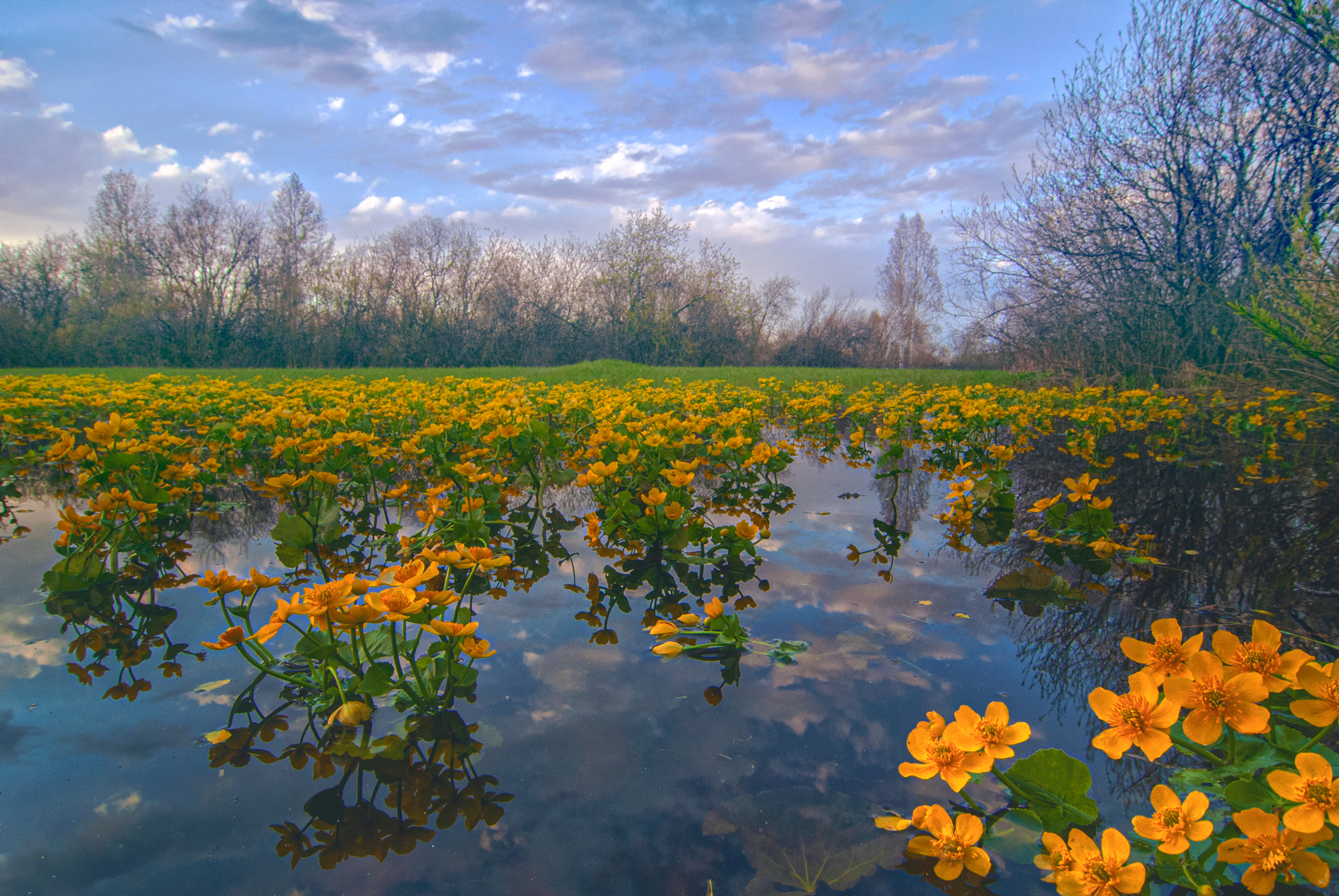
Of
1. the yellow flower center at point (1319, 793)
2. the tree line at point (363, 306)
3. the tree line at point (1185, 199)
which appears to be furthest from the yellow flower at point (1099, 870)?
the tree line at point (363, 306)

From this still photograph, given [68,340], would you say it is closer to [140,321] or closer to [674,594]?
[140,321]

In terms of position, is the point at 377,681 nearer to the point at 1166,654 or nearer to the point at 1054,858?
the point at 1054,858

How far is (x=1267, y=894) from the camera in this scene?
0.87 m

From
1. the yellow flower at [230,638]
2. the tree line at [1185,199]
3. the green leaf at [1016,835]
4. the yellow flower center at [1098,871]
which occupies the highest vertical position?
the tree line at [1185,199]

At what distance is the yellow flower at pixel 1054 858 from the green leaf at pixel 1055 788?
0.19ft

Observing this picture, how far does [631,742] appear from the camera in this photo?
1.40 m

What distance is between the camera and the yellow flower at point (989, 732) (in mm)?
1001

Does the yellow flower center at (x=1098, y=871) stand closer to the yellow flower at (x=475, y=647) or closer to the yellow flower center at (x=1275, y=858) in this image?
the yellow flower center at (x=1275, y=858)

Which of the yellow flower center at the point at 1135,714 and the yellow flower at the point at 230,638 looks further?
the yellow flower at the point at 230,638

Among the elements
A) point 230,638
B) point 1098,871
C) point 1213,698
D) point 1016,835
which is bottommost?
point 1016,835

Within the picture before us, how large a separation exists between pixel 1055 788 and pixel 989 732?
189 millimetres

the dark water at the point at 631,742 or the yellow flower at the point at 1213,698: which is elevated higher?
the yellow flower at the point at 1213,698

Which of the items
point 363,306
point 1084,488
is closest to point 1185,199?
point 1084,488

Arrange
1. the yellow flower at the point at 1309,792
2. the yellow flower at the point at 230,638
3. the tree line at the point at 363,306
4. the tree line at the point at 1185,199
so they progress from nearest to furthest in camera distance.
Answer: the yellow flower at the point at 1309,792, the yellow flower at the point at 230,638, the tree line at the point at 1185,199, the tree line at the point at 363,306
